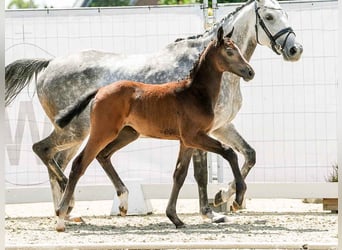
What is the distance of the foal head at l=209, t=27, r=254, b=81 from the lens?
659 cm

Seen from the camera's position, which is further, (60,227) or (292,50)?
(292,50)

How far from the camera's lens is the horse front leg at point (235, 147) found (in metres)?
7.90

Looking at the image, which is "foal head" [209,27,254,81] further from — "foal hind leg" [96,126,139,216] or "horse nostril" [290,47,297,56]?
"foal hind leg" [96,126,139,216]

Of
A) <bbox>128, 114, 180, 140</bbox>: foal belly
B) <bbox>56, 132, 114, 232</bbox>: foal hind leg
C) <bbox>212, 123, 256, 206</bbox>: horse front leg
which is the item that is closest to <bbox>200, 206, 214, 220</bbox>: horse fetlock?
<bbox>212, 123, 256, 206</bbox>: horse front leg

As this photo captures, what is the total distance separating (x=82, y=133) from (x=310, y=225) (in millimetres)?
2326

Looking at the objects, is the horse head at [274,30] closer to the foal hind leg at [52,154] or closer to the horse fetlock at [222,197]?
the horse fetlock at [222,197]

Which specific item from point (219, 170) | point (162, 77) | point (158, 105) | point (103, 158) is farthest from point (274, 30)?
point (219, 170)

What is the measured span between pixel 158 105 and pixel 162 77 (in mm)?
1120

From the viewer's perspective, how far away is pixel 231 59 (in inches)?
263

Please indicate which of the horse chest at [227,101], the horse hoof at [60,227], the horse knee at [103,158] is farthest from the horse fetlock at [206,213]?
the horse hoof at [60,227]

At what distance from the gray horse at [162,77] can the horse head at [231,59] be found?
0.69 meters

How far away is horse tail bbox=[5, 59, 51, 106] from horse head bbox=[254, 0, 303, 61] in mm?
2292

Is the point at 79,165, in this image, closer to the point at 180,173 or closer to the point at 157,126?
the point at 157,126

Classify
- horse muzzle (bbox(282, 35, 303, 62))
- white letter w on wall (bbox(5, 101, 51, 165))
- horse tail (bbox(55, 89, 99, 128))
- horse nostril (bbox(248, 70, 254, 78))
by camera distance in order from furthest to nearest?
white letter w on wall (bbox(5, 101, 51, 165)) < horse muzzle (bbox(282, 35, 303, 62)) < horse tail (bbox(55, 89, 99, 128)) < horse nostril (bbox(248, 70, 254, 78))
